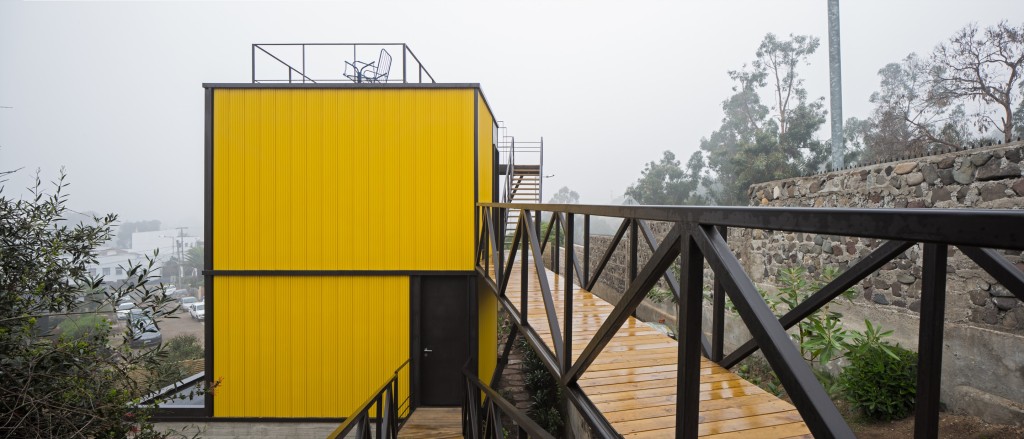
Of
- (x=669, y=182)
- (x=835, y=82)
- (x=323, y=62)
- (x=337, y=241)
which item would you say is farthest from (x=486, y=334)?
(x=669, y=182)

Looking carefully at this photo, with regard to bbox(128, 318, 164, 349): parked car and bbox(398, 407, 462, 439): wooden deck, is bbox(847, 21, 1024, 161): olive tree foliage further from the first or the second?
bbox(128, 318, 164, 349): parked car

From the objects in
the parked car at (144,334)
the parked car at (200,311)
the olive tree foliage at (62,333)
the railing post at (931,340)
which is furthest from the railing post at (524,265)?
the parked car at (200,311)

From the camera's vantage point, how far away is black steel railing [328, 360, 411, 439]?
310cm

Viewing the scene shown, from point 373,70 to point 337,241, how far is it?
9.91ft

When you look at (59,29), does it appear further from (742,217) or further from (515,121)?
(515,121)

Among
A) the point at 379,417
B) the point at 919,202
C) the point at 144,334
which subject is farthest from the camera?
the point at 919,202

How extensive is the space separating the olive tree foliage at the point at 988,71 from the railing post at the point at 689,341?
33.6 ft

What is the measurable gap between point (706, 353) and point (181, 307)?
3.75 metres

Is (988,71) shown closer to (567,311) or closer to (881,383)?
(881,383)

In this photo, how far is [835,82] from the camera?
1077cm

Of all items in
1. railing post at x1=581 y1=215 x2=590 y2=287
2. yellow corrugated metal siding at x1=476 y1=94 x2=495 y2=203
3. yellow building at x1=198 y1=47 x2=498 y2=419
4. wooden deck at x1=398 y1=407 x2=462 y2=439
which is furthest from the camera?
yellow corrugated metal siding at x1=476 y1=94 x2=495 y2=203

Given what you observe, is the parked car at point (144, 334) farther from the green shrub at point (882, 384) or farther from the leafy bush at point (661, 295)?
the leafy bush at point (661, 295)

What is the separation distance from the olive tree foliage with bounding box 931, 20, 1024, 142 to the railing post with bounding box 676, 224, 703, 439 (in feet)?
33.6

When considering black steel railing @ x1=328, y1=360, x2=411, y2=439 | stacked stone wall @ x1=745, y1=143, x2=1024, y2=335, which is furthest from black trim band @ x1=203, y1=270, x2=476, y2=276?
stacked stone wall @ x1=745, y1=143, x2=1024, y2=335
